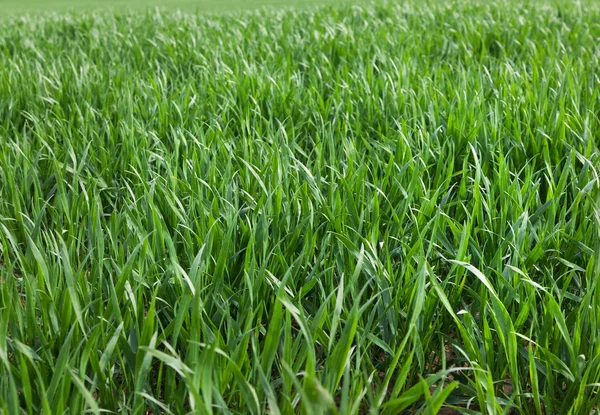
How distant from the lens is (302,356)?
1.11m

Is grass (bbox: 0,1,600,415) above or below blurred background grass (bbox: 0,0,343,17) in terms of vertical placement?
above

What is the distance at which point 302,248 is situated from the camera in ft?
5.09

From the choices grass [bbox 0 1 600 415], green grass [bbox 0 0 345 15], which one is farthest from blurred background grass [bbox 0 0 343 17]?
grass [bbox 0 1 600 415]

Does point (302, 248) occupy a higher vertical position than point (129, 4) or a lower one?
higher

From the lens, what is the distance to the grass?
3.54 feet

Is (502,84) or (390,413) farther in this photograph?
(502,84)

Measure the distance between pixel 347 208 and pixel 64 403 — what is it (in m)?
0.81

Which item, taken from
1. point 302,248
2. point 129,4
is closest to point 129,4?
point 129,4

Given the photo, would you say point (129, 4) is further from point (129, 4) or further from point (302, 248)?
point (302, 248)

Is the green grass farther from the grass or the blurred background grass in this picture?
the grass

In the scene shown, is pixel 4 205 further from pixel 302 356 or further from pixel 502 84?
pixel 502 84

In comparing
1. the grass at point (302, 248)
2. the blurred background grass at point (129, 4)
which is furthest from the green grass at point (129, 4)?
the grass at point (302, 248)

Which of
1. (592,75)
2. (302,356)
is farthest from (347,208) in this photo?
(592,75)

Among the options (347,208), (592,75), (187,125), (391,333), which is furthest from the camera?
(592,75)
